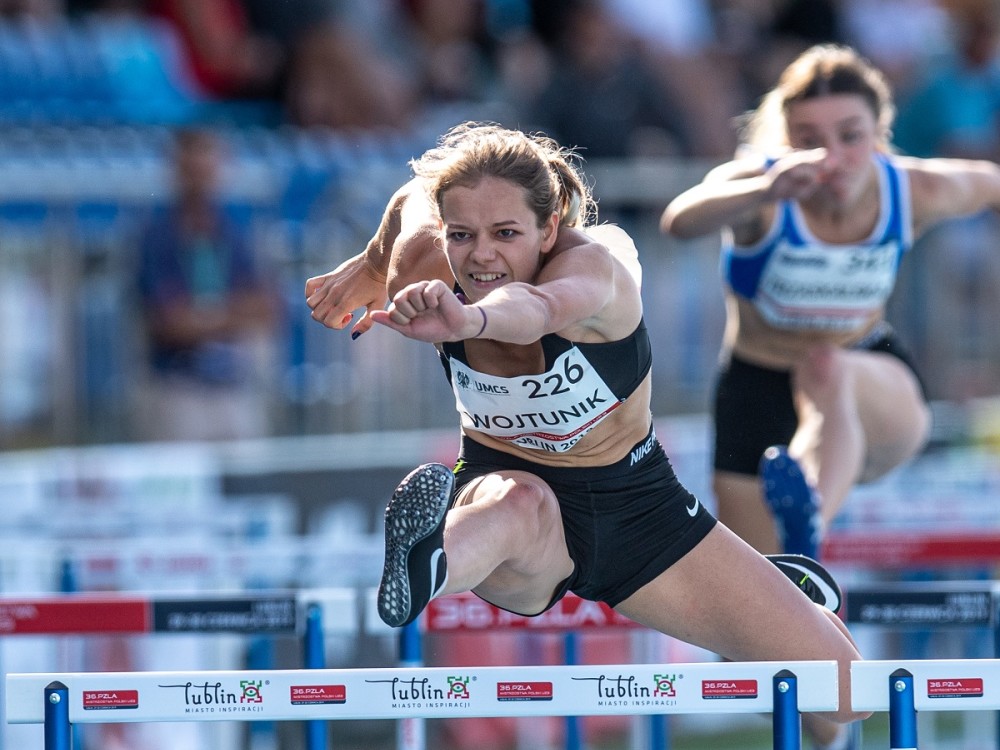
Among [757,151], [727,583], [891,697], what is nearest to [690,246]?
[757,151]

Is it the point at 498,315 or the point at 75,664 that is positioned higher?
the point at 498,315

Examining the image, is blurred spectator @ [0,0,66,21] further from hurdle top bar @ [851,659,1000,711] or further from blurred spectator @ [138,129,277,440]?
hurdle top bar @ [851,659,1000,711]

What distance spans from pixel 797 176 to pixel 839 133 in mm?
734

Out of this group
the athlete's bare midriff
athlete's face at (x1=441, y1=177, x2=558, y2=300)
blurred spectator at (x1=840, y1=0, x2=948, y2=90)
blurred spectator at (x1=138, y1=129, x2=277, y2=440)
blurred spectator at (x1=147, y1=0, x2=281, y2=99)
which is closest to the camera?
athlete's face at (x1=441, y1=177, x2=558, y2=300)

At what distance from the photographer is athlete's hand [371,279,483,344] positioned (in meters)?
3.29

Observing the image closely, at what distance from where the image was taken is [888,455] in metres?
5.75

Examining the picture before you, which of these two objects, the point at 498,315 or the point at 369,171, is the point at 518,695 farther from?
the point at 369,171

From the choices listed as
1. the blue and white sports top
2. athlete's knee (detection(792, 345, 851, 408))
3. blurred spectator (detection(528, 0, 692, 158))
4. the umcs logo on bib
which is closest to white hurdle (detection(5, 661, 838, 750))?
the umcs logo on bib

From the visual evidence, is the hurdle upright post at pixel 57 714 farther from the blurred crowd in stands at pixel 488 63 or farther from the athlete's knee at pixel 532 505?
the blurred crowd in stands at pixel 488 63

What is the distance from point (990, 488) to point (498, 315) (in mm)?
4976

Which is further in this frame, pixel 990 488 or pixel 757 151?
pixel 990 488

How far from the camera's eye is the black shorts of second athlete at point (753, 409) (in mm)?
5691

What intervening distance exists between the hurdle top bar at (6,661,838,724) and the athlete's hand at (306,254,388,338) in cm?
105

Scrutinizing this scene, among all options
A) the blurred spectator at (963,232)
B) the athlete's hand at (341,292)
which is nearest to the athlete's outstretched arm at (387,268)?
the athlete's hand at (341,292)
